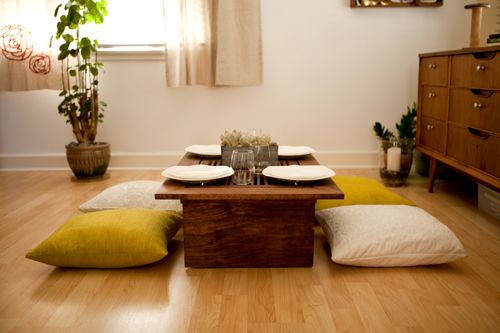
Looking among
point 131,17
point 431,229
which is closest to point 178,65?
point 131,17

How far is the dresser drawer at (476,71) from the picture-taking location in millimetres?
2525

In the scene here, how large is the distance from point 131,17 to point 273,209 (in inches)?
96.7

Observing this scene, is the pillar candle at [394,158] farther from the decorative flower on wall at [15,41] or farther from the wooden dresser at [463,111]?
the decorative flower on wall at [15,41]

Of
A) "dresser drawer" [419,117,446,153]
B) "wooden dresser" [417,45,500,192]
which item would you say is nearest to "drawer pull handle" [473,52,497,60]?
"wooden dresser" [417,45,500,192]

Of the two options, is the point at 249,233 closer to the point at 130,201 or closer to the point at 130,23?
the point at 130,201

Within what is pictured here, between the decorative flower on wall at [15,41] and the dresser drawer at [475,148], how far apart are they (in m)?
2.84

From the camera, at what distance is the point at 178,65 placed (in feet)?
12.6

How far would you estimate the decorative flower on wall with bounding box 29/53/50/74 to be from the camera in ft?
12.5

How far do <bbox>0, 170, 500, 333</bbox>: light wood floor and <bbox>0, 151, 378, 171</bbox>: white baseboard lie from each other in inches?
65.9

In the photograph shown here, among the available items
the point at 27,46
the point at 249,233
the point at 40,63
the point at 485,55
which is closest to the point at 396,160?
the point at 485,55

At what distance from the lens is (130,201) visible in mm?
2674

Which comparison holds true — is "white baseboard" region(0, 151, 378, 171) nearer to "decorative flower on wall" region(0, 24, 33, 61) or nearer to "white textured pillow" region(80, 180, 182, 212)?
"decorative flower on wall" region(0, 24, 33, 61)

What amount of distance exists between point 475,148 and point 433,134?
23.2 inches

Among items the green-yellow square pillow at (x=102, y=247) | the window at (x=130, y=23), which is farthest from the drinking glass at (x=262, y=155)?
the window at (x=130, y=23)
